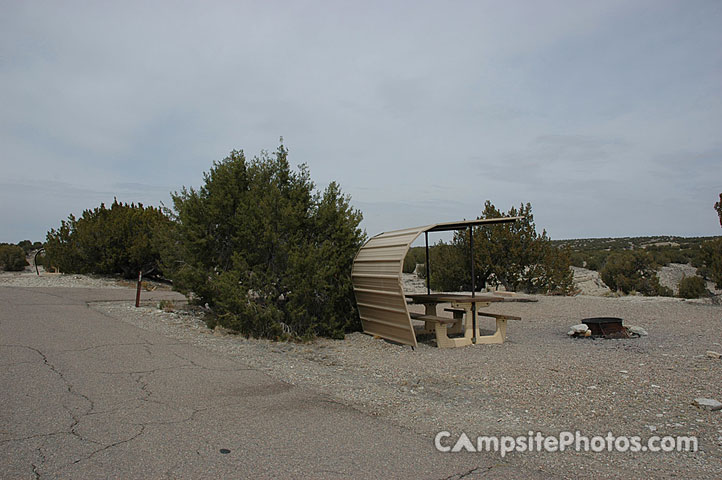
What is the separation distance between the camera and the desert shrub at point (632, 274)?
28422 millimetres

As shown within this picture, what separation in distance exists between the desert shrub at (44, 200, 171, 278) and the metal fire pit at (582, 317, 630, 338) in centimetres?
1830

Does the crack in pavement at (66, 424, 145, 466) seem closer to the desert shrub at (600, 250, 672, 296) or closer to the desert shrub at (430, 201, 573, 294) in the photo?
the desert shrub at (430, 201, 573, 294)

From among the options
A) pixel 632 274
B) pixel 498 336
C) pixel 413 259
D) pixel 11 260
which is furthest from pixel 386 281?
pixel 11 260

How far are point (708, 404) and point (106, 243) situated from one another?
933 inches

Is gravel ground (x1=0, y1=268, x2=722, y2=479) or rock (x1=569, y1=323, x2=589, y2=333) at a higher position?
rock (x1=569, y1=323, x2=589, y2=333)

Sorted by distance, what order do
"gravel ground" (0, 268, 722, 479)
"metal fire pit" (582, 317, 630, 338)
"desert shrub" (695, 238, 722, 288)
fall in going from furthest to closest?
"desert shrub" (695, 238, 722, 288) < "metal fire pit" (582, 317, 630, 338) < "gravel ground" (0, 268, 722, 479)

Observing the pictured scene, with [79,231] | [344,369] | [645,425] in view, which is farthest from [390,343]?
[79,231]

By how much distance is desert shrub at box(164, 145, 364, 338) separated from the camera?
1055cm

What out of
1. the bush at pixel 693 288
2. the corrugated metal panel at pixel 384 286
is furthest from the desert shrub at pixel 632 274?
the corrugated metal panel at pixel 384 286

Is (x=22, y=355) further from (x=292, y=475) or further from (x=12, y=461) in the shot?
(x=292, y=475)

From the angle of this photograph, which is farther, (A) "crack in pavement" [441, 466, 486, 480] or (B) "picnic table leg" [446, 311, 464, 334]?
(B) "picnic table leg" [446, 311, 464, 334]

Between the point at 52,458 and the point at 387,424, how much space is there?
287cm

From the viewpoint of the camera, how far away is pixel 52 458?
403 centimetres

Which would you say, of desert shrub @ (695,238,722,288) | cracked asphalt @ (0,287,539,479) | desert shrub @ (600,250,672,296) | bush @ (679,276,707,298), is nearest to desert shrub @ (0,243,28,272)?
cracked asphalt @ (0,287,539,479)
